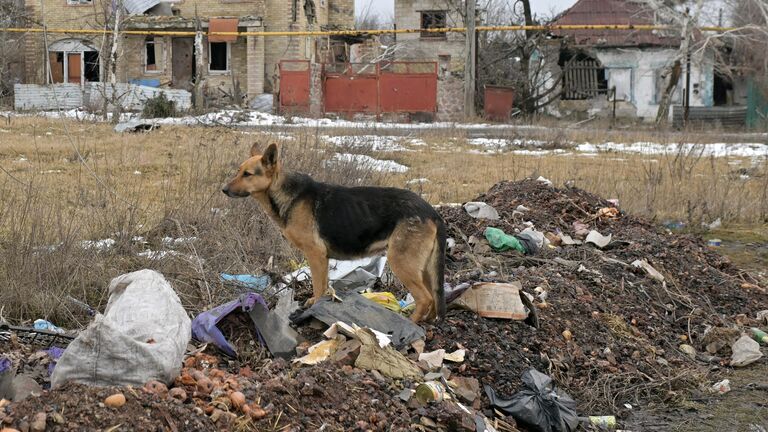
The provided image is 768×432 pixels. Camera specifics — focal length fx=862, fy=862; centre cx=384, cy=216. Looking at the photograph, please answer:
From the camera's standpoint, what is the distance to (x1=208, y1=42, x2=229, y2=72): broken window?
133 feet

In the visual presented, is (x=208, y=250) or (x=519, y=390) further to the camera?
(x=208, y=250)

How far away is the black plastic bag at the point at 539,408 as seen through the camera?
503 centimetres

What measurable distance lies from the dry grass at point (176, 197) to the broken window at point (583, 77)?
2088cm

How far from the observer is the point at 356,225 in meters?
5.79

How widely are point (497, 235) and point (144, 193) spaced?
5.27 metres

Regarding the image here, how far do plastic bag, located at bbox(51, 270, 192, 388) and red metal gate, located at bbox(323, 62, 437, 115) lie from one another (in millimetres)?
28283

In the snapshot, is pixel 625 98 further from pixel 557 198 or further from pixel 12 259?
pixel 12 259

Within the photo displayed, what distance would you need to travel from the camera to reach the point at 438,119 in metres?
32.4

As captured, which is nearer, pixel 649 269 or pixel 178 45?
pixel 649 269

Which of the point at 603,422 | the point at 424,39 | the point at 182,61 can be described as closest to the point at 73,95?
the point at 182,61

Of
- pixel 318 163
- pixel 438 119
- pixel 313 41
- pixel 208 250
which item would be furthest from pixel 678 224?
pixel 313 41

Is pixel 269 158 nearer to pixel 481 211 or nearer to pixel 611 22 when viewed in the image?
pixel 481 211

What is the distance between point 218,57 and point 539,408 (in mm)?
37856

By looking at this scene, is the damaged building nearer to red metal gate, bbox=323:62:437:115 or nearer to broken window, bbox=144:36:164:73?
red metal gate, bbox=323:62:437:115
